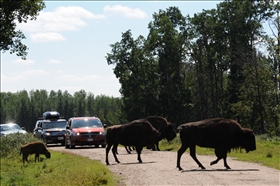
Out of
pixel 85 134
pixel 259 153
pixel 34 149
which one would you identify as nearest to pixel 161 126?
pixel 85 134

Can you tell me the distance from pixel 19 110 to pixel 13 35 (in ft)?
575

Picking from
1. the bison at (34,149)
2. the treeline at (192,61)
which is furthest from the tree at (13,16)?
the treeline at (192,61)

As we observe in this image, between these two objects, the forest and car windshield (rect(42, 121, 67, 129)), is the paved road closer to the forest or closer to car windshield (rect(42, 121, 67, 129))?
car windshield (rect(42, 121, 67, 129))


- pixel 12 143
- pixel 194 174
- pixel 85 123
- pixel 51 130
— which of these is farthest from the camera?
pixel 51 130

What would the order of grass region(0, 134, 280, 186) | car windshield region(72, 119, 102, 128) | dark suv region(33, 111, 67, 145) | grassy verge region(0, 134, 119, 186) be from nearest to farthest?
grassy verge region(0, 134, 119, 186)
grass region(0, 134, 280, 186)
car windshield region(72, 119, 102, 128)
dark suv region(33, 111, 67, 145)

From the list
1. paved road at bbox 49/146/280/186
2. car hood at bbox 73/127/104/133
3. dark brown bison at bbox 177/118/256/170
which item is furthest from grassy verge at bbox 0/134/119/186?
dark brown bison at bbox 177/118/256/170

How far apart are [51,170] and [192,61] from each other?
61.1 m

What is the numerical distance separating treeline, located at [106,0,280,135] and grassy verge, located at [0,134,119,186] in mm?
31388

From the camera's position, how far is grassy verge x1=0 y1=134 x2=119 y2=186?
15156 millimetres

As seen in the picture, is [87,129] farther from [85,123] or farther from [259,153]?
[259,153]

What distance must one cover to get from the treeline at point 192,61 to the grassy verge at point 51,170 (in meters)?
31.4

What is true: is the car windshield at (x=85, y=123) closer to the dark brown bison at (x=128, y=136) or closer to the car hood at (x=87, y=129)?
the car hood at (x=87, y=129)

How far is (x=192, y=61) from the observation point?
81.4 meters

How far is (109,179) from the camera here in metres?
14.8
